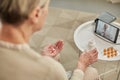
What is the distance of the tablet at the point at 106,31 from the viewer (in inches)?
70.2

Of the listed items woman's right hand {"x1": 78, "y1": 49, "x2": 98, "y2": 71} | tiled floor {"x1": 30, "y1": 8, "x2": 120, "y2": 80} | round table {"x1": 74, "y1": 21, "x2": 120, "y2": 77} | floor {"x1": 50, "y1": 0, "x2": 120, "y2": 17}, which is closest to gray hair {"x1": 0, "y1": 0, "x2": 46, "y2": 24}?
woman's right hand {"x1": 78, "y1": 49, "x2": 98, "y2": 71}

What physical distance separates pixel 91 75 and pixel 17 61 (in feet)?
2.63

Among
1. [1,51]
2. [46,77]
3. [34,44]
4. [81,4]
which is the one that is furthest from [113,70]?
[1,51]

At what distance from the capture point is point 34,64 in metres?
0.90

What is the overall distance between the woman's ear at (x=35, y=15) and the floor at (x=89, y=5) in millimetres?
1808

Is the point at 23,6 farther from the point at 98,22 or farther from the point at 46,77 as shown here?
the point at 98,22

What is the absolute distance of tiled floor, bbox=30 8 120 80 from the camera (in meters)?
2.10

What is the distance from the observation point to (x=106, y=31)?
1.83 meters

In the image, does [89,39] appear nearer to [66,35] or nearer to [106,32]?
[106,32]

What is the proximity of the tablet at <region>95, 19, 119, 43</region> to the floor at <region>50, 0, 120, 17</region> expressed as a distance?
83cm

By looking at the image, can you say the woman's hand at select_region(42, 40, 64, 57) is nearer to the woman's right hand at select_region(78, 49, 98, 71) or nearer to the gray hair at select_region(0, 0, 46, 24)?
the woman's right hand at select_region(78, 49, 98, 71)

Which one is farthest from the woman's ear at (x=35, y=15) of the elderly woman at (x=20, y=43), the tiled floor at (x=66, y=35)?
the tiled floor at (x=66, y=35)

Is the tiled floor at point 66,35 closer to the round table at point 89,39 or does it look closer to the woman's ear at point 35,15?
the round table at point 89,39

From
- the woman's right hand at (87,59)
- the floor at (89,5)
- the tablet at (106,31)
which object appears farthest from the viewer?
the floor at (89,5)
